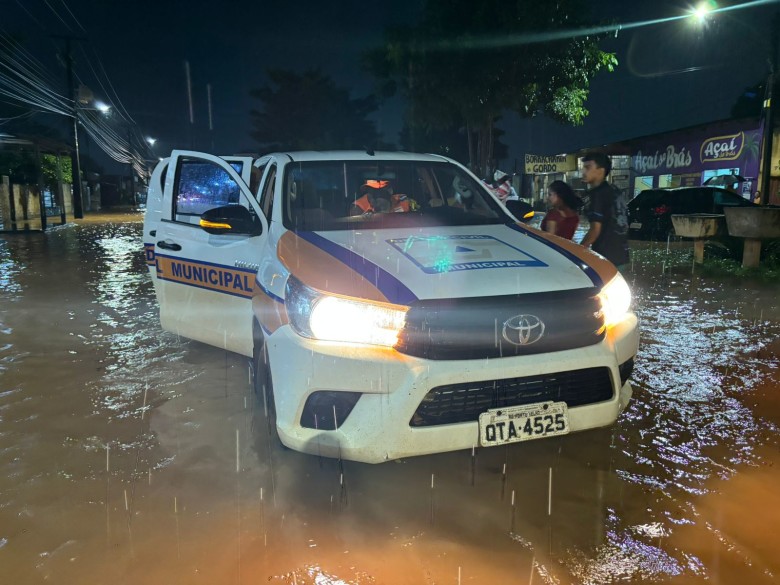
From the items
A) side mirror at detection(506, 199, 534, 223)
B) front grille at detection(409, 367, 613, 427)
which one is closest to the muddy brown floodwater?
front grille at detection(409, 367, 613, 427)

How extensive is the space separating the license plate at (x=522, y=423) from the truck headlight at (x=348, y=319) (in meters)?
0.59

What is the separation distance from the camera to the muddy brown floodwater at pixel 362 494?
250 centimetres

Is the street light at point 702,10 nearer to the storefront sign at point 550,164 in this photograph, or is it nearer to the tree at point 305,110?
the storefront sign at point 550,164

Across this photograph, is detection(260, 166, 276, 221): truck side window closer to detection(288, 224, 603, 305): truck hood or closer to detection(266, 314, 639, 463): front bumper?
detection(288, 224, 603, 305): truck hood

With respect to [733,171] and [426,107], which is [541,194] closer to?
[733,171]

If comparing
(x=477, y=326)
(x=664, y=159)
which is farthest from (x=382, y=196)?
(x=664, y=159)

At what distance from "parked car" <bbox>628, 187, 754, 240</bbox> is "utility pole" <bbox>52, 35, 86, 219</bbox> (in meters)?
27.5

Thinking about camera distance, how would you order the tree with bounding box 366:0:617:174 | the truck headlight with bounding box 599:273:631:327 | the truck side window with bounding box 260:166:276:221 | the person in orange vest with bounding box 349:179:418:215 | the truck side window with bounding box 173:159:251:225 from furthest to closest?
the tree with bounding box 366:0:617:174 → the truck side window with bounding box 173:159:251:225 → the person in orange vest with bounding box 349:179:418:215 → the truck side window with bounding box 260:166:276:221 → the truck headlight with bounding box 599:273:631:327

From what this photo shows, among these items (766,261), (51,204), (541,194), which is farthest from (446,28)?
(51,204)

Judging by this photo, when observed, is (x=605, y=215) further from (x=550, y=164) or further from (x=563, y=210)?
(x=550, y=164)

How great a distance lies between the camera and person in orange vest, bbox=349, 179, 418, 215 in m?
4.35

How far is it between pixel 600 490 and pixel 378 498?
45.4 inches

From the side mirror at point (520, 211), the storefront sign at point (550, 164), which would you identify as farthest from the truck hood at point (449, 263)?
the storefront sign at point (550, 164)

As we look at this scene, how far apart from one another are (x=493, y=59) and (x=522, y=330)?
13.1 meters
